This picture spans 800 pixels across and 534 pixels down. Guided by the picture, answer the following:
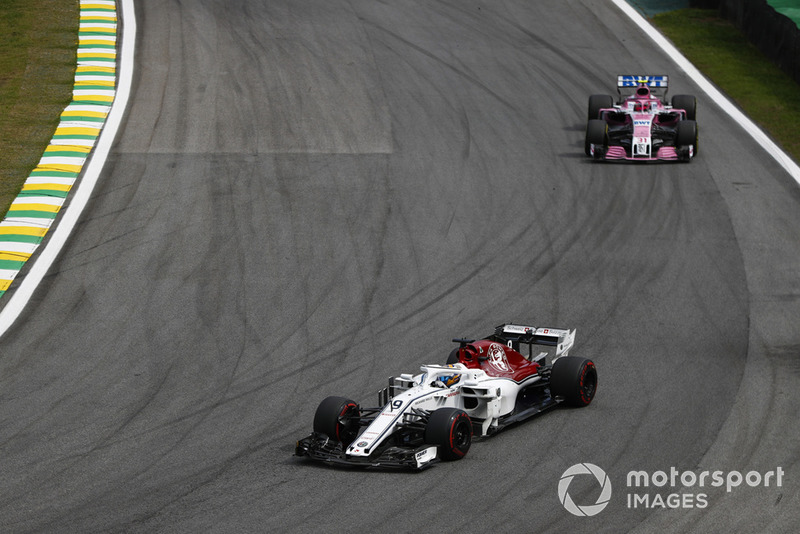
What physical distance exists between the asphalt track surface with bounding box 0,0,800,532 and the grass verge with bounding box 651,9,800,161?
1203 mm

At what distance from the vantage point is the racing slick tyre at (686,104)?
81.8 ft

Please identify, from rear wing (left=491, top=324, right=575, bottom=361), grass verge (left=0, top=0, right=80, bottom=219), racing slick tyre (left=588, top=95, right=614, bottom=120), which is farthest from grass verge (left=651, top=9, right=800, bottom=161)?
grass verge (left=0, top=0, right=80, bottom=219)

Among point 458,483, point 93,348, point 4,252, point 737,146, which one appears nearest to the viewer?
point 458,483

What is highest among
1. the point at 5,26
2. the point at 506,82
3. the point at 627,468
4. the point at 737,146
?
the point at 5,26

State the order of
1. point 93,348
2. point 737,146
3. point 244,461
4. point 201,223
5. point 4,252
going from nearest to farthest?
point 244,461 → point 93,348 → point 4,252 → point 201,223 → point 737,146

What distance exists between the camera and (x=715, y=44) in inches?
1256

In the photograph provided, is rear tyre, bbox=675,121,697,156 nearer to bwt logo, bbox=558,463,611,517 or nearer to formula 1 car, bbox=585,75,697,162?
formula 1 car, bbox=585,75,697,162

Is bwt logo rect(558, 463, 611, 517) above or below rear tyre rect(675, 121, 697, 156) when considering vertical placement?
below

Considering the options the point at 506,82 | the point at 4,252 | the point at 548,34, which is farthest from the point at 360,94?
the point at 4,252

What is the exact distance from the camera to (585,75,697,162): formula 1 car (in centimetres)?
2411

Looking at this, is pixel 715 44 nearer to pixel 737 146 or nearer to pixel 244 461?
pixel 737 146

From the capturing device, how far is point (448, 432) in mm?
11414

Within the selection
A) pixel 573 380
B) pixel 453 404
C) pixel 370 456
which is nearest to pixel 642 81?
pixel 573 380

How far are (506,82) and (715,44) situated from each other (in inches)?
312
